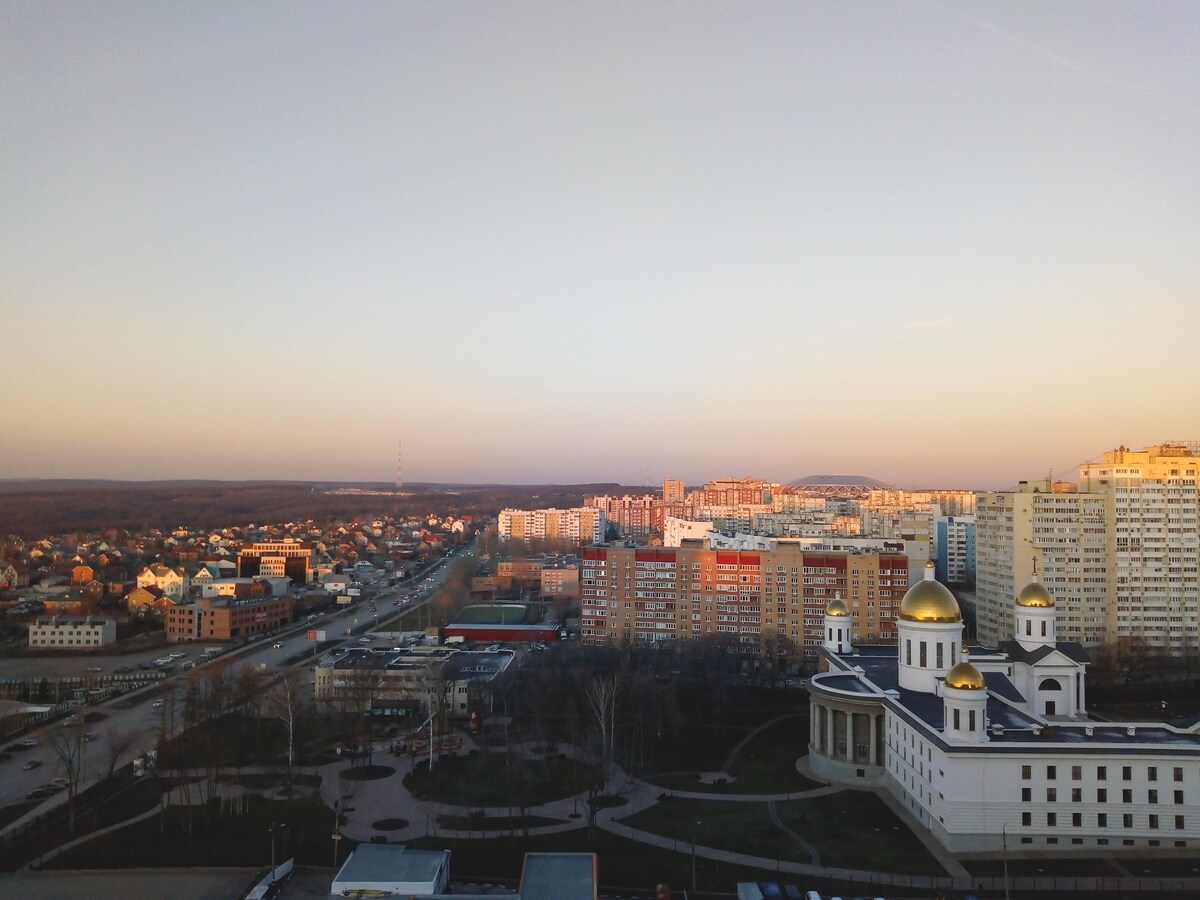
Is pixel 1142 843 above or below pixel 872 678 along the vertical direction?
below

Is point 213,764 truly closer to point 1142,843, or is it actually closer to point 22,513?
point 1142,843

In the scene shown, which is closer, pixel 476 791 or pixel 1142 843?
pixel 1142 843

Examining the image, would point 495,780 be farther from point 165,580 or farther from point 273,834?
point 165,580

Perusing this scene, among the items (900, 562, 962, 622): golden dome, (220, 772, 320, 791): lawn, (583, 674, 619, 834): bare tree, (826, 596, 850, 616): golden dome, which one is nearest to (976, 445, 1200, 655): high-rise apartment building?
(826, 596, 850, 616): golden dome

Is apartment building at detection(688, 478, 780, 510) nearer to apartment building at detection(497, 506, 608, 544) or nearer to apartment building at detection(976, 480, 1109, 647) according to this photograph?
apartment building at detection(497, 506, 608, 544)

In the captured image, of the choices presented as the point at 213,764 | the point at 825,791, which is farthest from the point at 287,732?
the point at 825,791

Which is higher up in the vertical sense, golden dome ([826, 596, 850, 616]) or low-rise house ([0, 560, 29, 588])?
golden dome ([826, 596, 850, 616])

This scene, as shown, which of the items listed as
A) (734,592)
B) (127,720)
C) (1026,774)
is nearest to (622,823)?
(1026,774)
